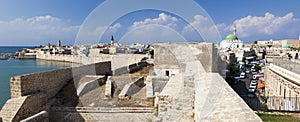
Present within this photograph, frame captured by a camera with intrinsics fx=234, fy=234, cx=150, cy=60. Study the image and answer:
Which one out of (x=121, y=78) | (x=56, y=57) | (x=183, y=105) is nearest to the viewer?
(x=183, y=105)

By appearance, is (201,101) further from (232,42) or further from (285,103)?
(232,42)

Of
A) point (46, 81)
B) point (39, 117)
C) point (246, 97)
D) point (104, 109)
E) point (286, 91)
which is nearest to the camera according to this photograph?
point (39, 117)

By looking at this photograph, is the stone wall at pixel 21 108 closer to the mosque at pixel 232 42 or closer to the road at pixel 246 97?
the road at pixel 246 97

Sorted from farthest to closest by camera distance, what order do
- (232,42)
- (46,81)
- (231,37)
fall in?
(231,37) < (232,42) < (46,81)

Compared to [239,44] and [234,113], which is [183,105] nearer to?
[234,113]

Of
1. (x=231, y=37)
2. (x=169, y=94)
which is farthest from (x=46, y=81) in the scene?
(x=231, y=37)

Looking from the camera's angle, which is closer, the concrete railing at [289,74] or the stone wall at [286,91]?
the stone wall at [286,91]

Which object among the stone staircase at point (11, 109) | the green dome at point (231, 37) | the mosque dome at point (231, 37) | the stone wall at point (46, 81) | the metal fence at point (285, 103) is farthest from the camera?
the green dome at point (231, 37)

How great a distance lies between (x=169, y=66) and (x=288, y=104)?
6231 mm

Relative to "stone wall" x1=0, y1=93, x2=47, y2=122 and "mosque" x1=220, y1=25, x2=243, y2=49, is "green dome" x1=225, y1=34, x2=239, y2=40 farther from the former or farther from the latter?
"stone wall" x1=0, y1=93, x2=47, y2=122

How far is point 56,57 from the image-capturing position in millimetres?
62969

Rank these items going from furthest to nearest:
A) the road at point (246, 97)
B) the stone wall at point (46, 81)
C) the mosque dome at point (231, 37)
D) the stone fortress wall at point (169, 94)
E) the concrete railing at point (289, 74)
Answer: the mosque dome at point (231, 37) → the road at point (246, 97) → the concrete railing at point (289, 74) → the stone wall at point (46, 81) → the stone fortress wall at point (169, 94)

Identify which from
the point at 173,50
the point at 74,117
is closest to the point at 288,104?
the point at 173,50

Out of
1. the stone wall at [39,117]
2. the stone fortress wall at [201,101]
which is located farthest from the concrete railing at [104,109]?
the stone fortress wall at [201,101]
